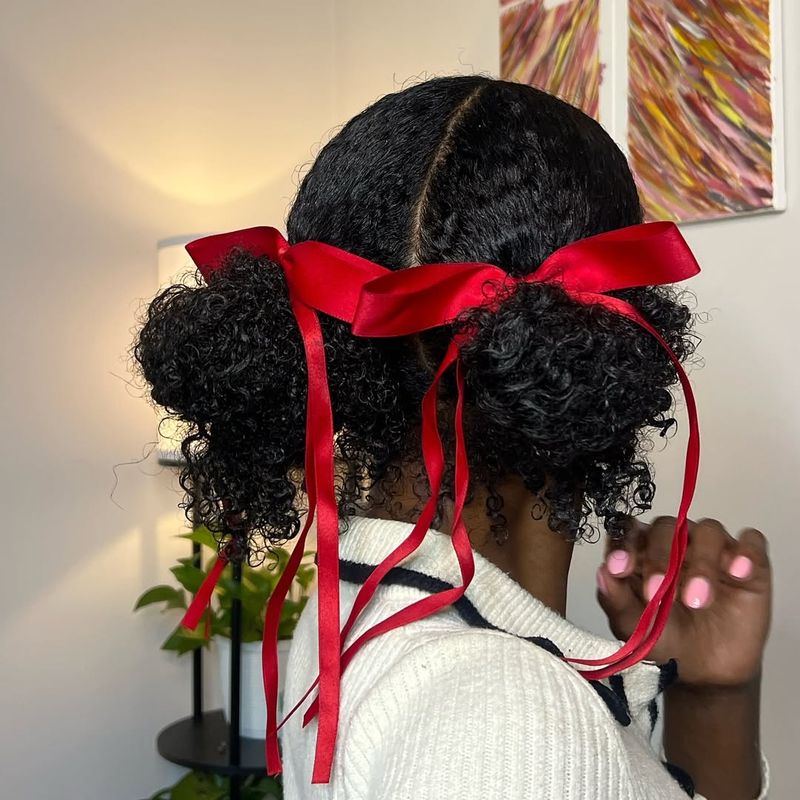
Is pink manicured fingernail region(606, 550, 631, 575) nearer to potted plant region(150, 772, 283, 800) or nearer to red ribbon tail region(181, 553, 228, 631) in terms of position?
red ribbon tail region(181, 553, 228, 631)

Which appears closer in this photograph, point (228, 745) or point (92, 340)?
point (228, 745)

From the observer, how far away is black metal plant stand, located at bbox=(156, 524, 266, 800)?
1.64 meters

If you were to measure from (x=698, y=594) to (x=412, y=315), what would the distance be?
0.39 m

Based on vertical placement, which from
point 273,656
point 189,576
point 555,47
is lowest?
point 189,576

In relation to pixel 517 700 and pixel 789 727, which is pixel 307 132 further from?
pixel 517 700

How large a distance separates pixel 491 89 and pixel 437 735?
17.0 inches

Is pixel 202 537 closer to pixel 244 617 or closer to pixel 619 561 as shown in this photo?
pixel 244 617

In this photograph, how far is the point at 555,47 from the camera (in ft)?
5.28

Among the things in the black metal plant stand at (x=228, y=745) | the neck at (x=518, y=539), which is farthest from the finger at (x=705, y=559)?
the black metal plant stand at (x=228, y=745)

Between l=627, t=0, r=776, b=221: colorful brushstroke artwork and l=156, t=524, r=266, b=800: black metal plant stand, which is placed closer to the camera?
l=627, t=0, r=776, b=221: colorful brushstroke artwork

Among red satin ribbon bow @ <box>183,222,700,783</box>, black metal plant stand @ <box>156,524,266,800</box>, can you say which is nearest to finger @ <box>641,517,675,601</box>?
red satin ribbon bow @ <box>183,222,700,783</box>

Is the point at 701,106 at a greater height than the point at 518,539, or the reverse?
the point at 701,106

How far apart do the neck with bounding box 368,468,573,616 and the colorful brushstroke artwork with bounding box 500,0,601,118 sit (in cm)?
98

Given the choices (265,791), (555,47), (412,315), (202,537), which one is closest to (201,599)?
(412,315)
